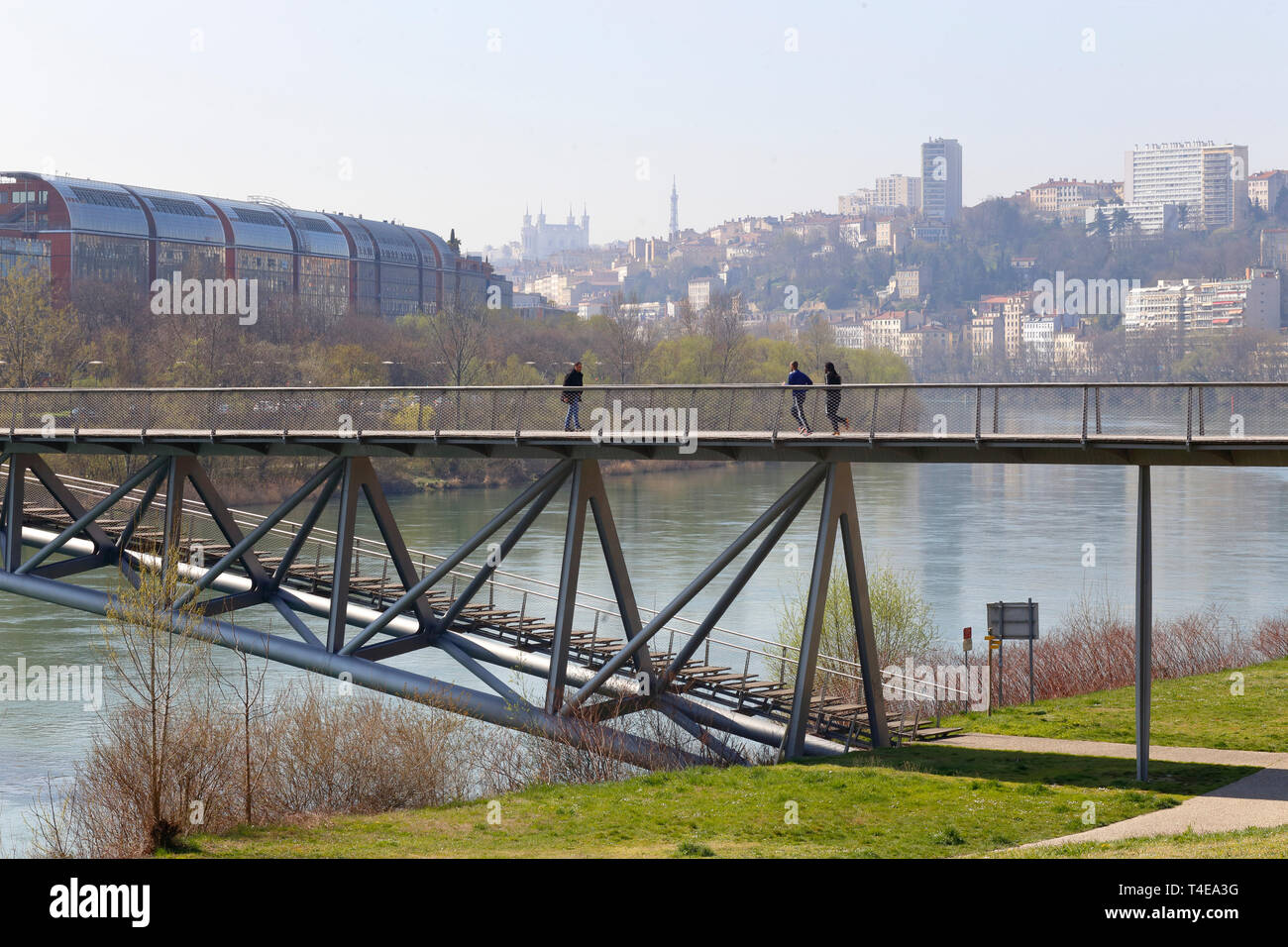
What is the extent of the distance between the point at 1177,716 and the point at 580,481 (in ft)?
39.5

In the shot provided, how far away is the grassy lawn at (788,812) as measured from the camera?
17188mm

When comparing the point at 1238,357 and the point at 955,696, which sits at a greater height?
the point at 1238,357

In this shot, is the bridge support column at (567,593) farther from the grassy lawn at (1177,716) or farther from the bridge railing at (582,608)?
the grassy lawn at (1177,716)

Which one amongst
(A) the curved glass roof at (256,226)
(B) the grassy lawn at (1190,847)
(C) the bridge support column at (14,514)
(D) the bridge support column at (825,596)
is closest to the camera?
(B) the grassy lawn at (1190,847)

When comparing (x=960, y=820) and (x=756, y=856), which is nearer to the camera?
(x=756, y=856)

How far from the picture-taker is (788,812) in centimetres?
1866

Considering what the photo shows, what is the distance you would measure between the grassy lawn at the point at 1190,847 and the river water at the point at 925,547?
1774 centimetres

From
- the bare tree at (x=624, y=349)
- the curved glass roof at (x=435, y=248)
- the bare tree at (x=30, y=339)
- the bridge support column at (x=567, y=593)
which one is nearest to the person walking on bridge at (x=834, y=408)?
the bridge support column at (x=567, y=593)

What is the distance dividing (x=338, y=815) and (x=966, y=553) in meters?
38.3

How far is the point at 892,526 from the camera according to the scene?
63.0 metres

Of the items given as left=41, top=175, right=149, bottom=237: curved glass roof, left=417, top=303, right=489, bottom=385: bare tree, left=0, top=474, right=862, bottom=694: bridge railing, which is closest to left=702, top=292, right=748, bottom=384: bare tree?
left=417, top=303, right=489, bottom=385: bare tree

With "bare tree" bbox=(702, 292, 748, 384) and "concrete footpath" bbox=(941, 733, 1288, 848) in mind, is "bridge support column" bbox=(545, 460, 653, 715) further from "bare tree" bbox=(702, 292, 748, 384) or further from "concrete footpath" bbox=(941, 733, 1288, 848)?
"bare tree" bbox=(702, 292, 748, 384)

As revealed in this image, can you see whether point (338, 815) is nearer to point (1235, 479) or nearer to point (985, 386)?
point (985, 386)
